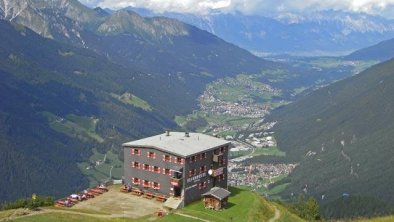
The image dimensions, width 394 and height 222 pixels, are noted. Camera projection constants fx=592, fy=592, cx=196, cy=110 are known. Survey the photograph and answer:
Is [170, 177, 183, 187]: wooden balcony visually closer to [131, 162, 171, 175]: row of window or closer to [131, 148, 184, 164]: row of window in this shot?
[131, 162, 171, 175]: row of window

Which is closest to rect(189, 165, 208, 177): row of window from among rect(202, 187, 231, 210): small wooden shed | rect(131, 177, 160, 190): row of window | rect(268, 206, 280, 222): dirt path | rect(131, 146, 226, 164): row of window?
rect(131, 146, 226, 164): row of window

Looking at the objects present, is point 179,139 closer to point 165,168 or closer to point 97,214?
point 165,168

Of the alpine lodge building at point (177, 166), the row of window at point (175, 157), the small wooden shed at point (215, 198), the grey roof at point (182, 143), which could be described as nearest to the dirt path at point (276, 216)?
the small wooden shed at point (215, 198)

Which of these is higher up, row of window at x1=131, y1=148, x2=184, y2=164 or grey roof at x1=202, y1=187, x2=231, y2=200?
row of window at x1=131, y1=148, x2=184, y2=164

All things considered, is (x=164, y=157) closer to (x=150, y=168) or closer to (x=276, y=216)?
(x=150, y=168)

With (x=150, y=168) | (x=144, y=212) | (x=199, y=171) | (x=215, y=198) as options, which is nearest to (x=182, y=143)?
(x=199, y=171)
